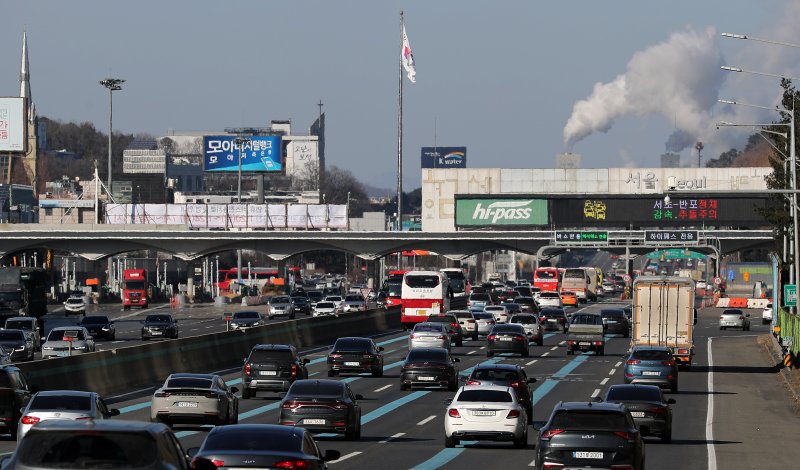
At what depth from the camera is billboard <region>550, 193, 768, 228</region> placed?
14225 centimetres

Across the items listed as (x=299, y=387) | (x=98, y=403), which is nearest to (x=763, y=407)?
(x=299, y=387)

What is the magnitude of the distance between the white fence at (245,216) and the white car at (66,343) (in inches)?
3248

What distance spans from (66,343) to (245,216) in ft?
280

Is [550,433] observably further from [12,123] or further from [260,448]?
[12,123]

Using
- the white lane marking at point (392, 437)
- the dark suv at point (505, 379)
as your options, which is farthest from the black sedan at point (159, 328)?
the white lane marking at point (392, 437)

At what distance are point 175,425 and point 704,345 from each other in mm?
47656

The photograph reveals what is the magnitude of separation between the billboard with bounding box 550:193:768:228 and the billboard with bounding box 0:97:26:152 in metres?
55.5

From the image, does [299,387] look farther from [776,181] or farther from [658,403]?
[776,181]

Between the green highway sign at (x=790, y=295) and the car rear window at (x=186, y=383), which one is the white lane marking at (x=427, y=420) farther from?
A: the green highway sign at (x=790, y=295)

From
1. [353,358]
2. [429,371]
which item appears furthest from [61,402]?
[353,358]

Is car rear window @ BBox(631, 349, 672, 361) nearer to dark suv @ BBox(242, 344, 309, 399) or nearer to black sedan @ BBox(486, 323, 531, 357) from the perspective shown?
dark suv @ BBox(242, 344, 309, 399)

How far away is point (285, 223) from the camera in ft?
460

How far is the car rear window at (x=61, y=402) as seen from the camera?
83.4 feet

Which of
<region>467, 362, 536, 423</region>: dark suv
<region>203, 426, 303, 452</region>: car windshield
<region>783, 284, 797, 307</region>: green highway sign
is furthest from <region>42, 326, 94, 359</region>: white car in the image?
<region>203, 426, 303, 452</region>: car windshield
